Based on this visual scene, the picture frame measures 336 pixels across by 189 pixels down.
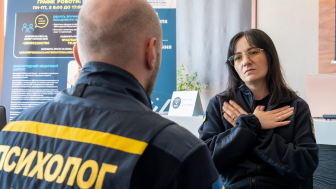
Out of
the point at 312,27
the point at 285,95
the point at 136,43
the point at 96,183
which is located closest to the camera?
the point at 96,183

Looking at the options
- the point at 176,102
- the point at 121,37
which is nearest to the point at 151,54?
the point at 121,37

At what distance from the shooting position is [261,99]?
1537mm

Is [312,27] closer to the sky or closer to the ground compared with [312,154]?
closer to the sky

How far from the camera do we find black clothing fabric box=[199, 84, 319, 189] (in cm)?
123

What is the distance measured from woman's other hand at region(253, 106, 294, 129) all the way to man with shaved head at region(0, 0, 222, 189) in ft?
2.86

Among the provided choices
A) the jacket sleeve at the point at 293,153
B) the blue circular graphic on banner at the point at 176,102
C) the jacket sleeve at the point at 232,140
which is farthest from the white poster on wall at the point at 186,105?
the jacket sleeve at the point at 293,153

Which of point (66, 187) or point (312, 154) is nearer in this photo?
point (66, 187)

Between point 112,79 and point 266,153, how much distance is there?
0.92 m

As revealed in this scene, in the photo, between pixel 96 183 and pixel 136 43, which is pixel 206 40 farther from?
pixel 96 183

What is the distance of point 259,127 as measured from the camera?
1323 mm

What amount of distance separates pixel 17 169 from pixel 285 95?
1.36 m

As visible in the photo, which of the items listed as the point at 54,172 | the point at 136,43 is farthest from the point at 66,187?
the point at 136,43

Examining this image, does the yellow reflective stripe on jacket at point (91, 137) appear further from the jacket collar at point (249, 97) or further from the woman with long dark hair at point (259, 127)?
the jacket collar at point (249, 97)

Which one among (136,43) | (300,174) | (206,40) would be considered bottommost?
(300,174)
